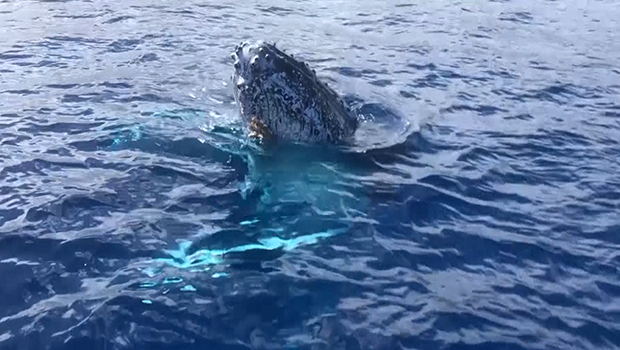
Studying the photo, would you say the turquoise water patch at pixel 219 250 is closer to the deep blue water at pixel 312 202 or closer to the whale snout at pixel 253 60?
the deep blue water at pixel 312 202

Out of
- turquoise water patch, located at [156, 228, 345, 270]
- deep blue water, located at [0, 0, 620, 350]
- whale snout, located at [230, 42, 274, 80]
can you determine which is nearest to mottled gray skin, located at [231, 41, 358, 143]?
whale snout, located at [230, 42, 274, 80]

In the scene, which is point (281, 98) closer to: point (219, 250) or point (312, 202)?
point (312, 202)

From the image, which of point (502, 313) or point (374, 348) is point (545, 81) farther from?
point (374, 348)

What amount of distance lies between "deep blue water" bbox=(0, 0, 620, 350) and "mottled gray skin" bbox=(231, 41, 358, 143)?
11.6 inches

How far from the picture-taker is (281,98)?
36.8 ft

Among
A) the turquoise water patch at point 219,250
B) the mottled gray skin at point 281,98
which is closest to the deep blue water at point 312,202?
the turquoise water patch at point 219,250

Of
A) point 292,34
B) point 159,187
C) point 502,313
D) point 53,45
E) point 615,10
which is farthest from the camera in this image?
point 615,10

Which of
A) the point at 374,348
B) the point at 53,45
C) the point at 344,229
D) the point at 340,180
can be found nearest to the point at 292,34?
the point at 53,45

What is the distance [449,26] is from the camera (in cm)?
1952

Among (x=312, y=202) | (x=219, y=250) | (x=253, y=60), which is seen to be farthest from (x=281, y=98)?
(x=219, y=250)

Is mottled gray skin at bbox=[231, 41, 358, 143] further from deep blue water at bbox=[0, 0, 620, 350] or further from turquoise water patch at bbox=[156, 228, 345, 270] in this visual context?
turquoise water patch at bbox=[156, 228, 345, 270]

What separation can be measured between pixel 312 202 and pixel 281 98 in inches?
63.2

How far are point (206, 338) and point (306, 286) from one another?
1.32 meters

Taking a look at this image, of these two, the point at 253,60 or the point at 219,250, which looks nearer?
the point at 219,250
